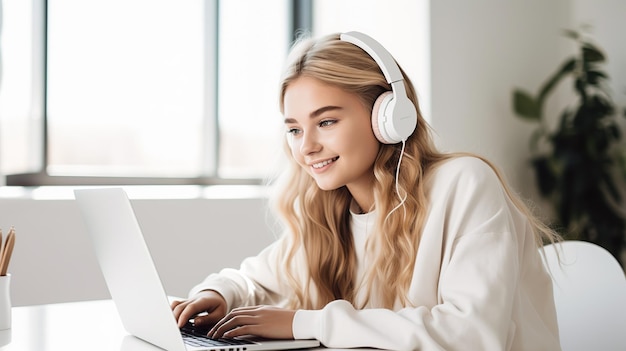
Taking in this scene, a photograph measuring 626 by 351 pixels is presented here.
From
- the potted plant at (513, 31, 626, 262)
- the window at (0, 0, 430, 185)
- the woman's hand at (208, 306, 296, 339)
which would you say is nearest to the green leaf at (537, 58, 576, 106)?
the potted plant at (513, 31, 626, 262)

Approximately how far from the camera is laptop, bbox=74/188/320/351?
94cm

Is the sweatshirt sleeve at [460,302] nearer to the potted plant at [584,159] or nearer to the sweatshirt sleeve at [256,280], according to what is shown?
the sweatshirt sleeve at [256,280]

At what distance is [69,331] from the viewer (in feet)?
3.84

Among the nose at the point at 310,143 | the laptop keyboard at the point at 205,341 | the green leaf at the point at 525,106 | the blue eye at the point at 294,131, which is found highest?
the blue eye at the point at 294,131

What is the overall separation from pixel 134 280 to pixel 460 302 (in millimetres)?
494

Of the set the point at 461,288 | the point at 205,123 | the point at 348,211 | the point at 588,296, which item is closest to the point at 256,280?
the point at 348,211

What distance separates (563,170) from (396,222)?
220 cm

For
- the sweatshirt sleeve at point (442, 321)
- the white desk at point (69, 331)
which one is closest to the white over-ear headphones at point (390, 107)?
the sweatshirt sleeve at point (442, 321)

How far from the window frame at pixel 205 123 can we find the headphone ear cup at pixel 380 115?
4.84 ft

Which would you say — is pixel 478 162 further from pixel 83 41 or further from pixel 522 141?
pixel 522 141

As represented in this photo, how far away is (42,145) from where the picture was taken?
8.20ft

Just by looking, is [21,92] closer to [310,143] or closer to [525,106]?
[310,143]

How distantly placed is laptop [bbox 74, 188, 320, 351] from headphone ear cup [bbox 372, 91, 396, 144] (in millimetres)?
452

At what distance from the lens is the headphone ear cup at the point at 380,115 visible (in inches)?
52.3
